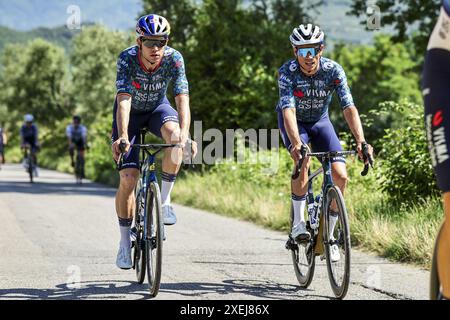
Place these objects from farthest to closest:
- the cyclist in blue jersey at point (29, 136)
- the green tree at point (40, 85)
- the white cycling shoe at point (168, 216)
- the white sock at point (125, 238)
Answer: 1. the green tree at point (40, 85)
2. the cyclist in blue jersey at point (29, 136)
3. the white sock at point (125, 238)
4. the white cycling shoe at point (168, 216)

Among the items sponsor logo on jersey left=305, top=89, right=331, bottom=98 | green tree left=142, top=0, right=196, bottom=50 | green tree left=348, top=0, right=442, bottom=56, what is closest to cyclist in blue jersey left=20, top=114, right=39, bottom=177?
green tree left=142, top=0, right=196, bottom=50

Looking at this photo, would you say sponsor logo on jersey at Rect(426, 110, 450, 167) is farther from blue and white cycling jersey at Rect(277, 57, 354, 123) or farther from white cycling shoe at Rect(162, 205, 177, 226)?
white cycling shoe at Rect(162, 205, 177, 226)

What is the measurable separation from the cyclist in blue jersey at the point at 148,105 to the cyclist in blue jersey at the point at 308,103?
84 centimetres

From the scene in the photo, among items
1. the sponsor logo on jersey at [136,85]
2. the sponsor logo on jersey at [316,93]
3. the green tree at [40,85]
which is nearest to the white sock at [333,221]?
the sponsor logo on jersey at [316,93]

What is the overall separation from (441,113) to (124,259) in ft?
13.0

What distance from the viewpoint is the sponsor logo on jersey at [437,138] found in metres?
3.68

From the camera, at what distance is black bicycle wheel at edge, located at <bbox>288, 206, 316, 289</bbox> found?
7195mm

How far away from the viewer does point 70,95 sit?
7631 cm

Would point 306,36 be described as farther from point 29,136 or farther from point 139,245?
point 29,136

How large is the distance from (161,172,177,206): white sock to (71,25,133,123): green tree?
143 feet

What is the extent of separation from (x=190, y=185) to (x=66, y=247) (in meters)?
8.66

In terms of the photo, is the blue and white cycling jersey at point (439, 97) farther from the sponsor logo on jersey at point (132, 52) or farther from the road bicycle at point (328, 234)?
the sponsor logo on jersey at point (132, 52)
